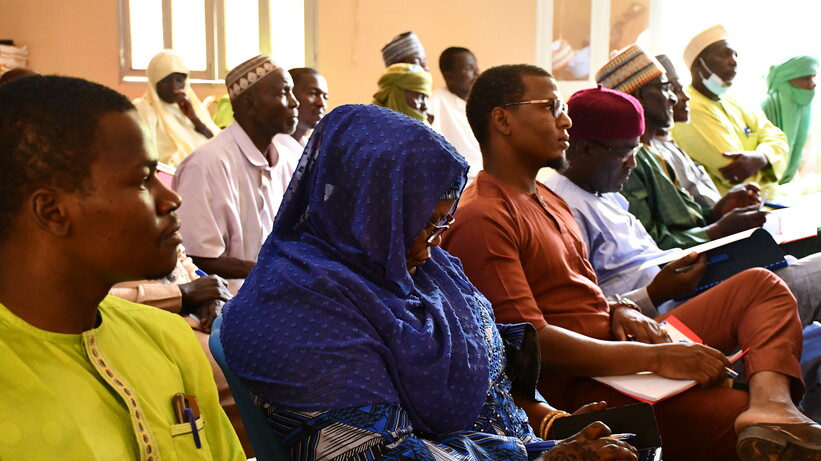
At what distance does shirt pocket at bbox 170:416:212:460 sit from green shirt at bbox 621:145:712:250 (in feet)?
9.28

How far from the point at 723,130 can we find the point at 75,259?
4.76 metres

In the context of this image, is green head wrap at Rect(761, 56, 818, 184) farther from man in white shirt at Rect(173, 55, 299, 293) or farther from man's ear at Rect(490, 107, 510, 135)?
man's ear at Rect(490, 107, 510, 135)

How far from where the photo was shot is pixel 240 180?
369cm

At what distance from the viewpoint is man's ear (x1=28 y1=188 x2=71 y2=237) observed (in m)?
1.22

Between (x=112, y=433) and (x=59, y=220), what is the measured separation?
1.00ft

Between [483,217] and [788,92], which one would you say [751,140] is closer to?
[788,92]

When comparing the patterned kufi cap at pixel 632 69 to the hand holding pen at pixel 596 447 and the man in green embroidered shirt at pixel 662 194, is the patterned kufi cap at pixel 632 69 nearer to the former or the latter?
the man in green embroidered shirt at pixel 662 194

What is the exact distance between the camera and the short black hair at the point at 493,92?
9.12ft

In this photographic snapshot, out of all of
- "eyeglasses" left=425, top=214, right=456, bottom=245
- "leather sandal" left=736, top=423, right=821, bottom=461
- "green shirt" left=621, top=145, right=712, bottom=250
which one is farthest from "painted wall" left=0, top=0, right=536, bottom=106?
"eyeglasses" left=425, top=214, right=456, bottom=245

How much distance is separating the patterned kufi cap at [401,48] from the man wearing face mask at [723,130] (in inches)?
83.3

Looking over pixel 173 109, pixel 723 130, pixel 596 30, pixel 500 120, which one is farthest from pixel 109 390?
pixel 596 30

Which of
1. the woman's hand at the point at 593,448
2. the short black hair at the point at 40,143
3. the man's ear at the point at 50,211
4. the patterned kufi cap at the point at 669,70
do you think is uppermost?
the short black hair at the point at 40,143

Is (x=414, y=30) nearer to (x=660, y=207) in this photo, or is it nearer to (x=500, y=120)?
(x=660, y=207)

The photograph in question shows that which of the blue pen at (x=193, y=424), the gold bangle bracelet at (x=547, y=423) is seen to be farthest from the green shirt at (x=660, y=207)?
the blue pen at (x=193, y=424)
